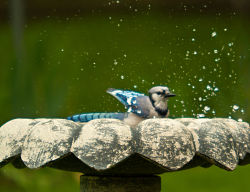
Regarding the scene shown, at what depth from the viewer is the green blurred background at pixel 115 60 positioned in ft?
18.6

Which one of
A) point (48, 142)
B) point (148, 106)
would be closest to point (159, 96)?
point (148, 106)

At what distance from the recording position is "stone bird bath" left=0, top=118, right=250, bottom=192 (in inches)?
67.0

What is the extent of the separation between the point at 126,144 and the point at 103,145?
82 millimetres

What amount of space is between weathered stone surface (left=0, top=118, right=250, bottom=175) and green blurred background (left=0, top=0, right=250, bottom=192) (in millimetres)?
3167

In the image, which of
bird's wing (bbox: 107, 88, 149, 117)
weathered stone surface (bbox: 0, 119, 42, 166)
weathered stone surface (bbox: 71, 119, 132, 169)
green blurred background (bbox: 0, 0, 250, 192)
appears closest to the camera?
weathered stone surface (bbox: 71, 119, 132, 169)

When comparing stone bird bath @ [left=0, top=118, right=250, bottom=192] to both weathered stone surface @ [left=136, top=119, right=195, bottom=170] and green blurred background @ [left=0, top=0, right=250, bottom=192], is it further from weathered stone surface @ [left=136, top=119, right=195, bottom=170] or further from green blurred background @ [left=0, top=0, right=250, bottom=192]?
green blurred background @ [left=0, top=0, right=250, bottom=192]

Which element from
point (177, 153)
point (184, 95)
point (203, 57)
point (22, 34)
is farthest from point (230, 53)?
point (177, 153)

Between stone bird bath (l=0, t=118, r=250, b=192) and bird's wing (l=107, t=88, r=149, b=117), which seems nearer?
stone bird bath (l=0, t=118, r=250, b=192)

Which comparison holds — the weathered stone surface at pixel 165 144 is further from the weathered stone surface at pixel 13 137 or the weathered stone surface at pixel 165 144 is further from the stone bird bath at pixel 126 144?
the weathered stone surface at pixel 13 137

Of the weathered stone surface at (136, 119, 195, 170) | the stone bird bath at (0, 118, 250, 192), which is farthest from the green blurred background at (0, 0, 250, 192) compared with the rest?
the weathered stone surface at (136, 119, 195, 170)

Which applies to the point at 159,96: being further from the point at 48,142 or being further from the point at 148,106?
the point at 48,142

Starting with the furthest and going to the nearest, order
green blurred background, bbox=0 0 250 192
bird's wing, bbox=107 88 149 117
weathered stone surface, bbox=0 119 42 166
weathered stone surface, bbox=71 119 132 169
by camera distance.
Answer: green blurred background, bbox=0 0 250 192 → bird's wing, bbox=107 88 149 117 → weathered stone surface, bbox=0 119 42 166 → weathered stone surface, bbox=71 119 132 169

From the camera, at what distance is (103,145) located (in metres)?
1.70

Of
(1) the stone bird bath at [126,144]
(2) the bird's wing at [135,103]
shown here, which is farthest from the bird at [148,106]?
(1) the stone bird bath at [126,144]
